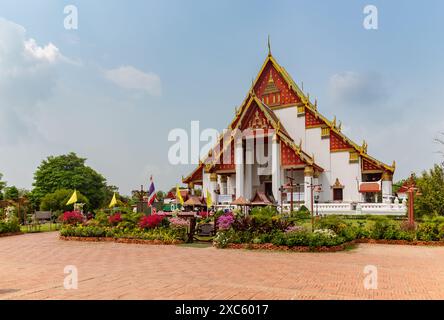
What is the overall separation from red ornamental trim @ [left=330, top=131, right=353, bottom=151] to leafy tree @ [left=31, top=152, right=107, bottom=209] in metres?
31.6

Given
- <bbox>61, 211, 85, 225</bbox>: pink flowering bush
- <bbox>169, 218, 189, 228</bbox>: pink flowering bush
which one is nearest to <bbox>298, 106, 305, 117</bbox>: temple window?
<bbox>169, 218, 189, 228</bbox>: pink flowering bush

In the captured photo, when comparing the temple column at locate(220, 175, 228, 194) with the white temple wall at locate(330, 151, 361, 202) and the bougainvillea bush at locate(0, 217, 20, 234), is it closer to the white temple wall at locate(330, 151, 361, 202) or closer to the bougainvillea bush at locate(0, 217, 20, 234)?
the white temple wall at locate(330, 151, 361, 202)

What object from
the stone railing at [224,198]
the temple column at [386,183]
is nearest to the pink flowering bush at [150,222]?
the stone railing at [224,198]

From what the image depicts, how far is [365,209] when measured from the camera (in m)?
29.2

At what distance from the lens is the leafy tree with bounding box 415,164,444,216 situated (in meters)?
25.0

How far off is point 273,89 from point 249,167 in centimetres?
935

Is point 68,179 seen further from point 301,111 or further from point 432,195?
point 432,195

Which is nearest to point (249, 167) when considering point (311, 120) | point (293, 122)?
point (293, 122)

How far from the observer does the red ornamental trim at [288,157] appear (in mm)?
33375

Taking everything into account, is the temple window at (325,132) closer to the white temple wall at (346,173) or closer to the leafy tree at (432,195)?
the white temple wall at (346,173)

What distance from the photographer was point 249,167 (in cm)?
3728

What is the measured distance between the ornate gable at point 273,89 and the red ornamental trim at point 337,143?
5682 millimetres
